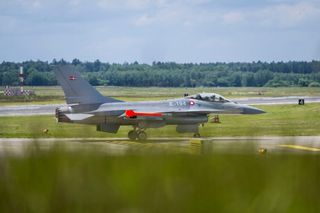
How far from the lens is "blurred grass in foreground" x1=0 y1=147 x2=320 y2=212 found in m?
2.92

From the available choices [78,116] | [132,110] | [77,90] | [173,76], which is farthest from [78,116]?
[173,76]

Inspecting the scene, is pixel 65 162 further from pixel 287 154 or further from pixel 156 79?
pixel 156 79

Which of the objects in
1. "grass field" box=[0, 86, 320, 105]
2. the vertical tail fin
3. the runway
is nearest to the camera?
the runway

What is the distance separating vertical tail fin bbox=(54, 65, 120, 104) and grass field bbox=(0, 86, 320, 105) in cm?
2515

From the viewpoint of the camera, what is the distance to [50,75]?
267ft

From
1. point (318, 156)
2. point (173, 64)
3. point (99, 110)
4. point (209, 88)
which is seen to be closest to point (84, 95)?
point (99, 110)

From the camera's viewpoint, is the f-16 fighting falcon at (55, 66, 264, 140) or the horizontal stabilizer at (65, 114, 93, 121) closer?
the horizontal stabilizer at (65, 114, 93, 121)

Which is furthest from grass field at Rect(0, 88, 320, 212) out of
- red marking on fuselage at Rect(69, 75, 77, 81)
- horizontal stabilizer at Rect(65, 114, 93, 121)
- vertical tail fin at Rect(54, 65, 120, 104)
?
red marking on fuselage at Rect(69, 75, 77, 81)

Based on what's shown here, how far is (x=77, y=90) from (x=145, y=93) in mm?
42352

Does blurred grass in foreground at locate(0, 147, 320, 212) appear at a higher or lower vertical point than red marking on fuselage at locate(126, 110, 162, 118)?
higher

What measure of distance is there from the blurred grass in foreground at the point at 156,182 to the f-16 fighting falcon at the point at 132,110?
82.8 feet

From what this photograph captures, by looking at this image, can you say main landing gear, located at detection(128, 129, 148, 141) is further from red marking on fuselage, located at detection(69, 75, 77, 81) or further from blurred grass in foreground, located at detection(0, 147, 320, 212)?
red marking on fuselage, located at detection(69, 75, 77, 81)

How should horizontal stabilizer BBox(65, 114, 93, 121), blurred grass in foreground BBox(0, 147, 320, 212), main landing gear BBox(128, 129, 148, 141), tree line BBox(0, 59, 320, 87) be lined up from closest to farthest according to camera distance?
1. blurred grass in foreground BBox(0, 147, 320, 212)
2. main landing gear BBox(128, 129, 148, 141)
3. horizontal stabilizer BBox(65, 114, 93, 121)
4. tree line BBox(0, 59, 320, 87)

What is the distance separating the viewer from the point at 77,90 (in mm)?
30453
